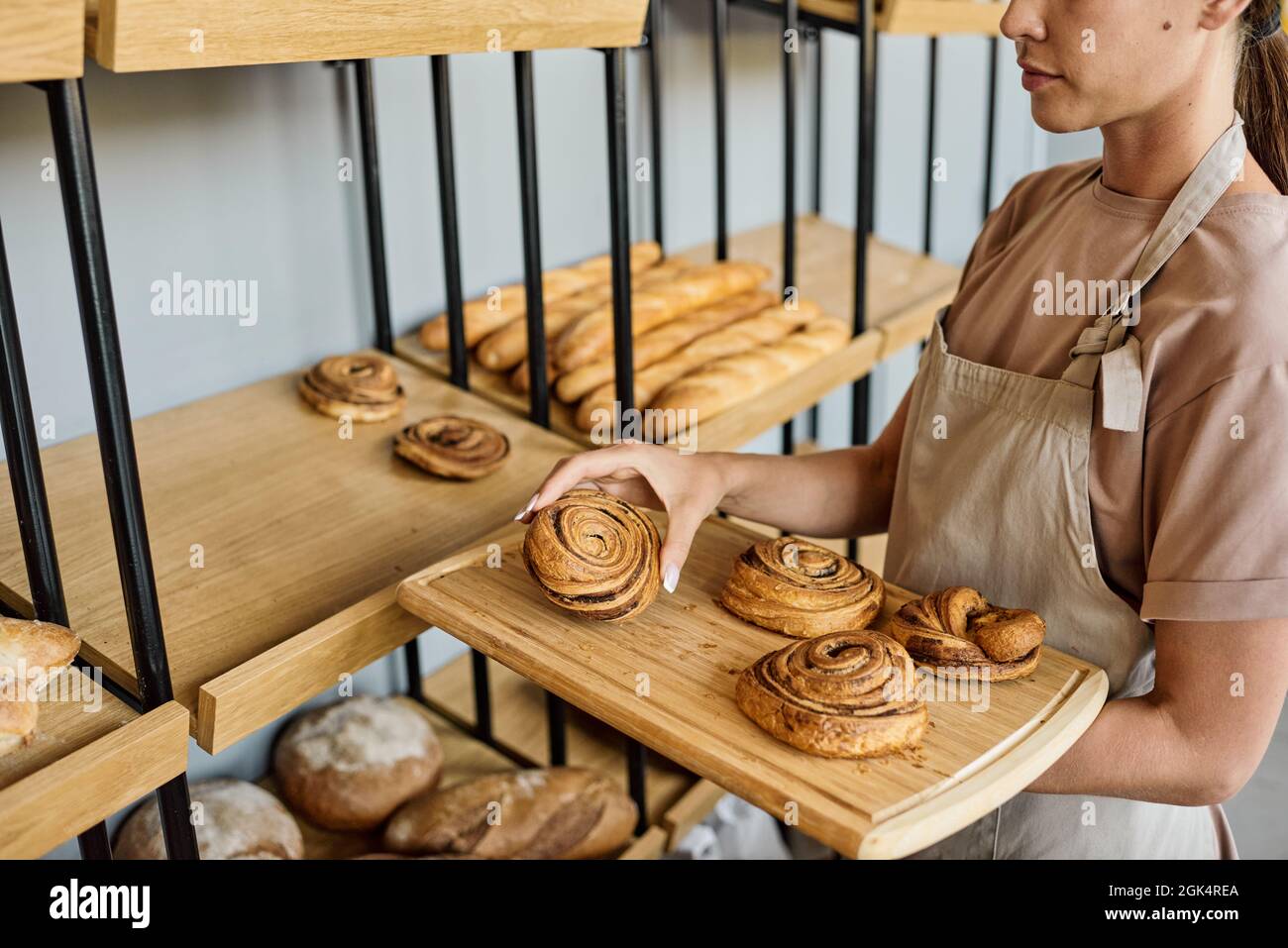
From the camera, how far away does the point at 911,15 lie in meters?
1.93

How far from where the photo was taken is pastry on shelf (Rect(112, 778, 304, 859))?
158cm

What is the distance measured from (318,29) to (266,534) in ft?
1.99

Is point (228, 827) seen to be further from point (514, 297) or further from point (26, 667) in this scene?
point (514, 297)

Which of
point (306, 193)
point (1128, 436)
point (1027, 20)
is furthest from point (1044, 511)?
point (306, 193)

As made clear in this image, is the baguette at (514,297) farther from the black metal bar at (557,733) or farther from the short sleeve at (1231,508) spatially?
the short sleeve at (1231,508)

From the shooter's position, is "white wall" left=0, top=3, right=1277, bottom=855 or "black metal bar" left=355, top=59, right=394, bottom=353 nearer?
"white wall" left=0, top=3, right=1277, bottom=855

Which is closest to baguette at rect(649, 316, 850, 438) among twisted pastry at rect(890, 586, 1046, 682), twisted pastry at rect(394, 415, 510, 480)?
twisted pastry at rect(394, 415, 510, 480)

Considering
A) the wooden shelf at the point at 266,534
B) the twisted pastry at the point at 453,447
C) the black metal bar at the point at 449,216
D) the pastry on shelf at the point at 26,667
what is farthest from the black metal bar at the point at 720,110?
the pastry on shelf at the point at 26,667

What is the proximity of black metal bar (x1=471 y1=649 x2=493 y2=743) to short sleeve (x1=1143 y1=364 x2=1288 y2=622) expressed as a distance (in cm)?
122

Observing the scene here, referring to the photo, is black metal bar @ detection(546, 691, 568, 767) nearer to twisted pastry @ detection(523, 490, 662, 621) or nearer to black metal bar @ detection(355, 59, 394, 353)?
black metal bar @ detection(355, 59, 394, 353)
